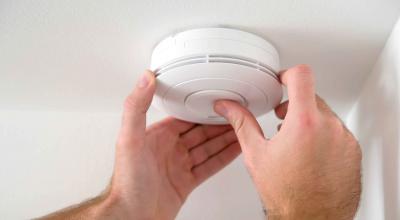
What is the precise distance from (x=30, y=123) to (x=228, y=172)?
45cm

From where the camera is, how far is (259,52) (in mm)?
577

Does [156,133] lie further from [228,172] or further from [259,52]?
[259,52]

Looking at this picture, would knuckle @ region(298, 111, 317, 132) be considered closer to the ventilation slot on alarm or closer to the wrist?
the ventilation slot on alarm

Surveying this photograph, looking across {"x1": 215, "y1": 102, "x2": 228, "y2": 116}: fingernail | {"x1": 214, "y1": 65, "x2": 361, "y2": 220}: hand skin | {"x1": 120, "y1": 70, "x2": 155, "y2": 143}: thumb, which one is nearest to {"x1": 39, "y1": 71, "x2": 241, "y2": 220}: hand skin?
{"x1": 120, "y1": 70, "x2": 155, "y2": 143}: thumb

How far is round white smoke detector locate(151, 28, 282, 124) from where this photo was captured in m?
0.55

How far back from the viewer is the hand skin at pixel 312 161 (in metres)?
0.54

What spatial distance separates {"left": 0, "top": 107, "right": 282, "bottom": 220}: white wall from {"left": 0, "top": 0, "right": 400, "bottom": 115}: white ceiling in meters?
0.16

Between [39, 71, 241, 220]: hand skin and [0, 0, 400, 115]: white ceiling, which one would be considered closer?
[0, 0, 400, 115]: white ceiling

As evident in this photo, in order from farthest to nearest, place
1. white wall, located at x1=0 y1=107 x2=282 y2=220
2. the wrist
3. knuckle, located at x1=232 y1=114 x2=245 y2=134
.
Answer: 1. white wall, located at x1=0 y1=107 x2=282 y2=220
2. the wrist
3. knuckle, located at x1=232 y1=114 x2=245 y2=134

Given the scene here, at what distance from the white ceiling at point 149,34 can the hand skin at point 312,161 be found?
0.26 feet

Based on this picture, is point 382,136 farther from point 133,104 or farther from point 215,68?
point 133,104

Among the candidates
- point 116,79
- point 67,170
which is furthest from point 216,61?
point 67,170

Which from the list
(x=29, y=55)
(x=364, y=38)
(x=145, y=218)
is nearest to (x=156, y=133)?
(x=145, y=218)

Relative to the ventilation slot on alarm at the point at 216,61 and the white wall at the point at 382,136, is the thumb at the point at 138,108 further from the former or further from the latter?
the white wall at the point at 382,136
